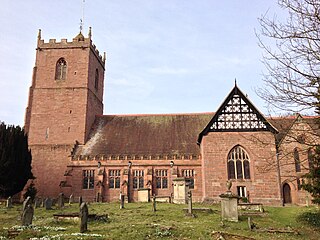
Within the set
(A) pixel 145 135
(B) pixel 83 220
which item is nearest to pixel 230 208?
(B) pixel 83 220

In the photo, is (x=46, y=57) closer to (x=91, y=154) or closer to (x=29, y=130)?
(x=29, y=130)

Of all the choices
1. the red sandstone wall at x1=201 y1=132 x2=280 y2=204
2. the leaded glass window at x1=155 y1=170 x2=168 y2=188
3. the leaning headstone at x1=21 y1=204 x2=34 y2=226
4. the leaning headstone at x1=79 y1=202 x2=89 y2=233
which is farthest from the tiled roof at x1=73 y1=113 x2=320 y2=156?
the leaning headstone at x1=79 y1=202 x2=89 y2=233

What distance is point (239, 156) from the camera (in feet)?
96.0

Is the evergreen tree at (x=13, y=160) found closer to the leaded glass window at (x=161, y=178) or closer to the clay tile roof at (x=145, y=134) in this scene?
the clay tile roof at (x=145, y=134)

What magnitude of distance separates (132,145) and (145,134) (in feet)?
8.31

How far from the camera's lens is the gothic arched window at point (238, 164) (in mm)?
28828

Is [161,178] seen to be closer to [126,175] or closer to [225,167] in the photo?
[126,175]

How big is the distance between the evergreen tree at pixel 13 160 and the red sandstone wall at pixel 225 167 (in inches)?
691

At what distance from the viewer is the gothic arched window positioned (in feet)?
94.6

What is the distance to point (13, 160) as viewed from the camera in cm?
2858

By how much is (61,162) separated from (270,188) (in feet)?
73.2

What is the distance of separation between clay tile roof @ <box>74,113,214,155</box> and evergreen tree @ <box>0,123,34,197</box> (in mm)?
6140

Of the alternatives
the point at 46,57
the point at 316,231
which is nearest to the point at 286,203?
the point at 316,231

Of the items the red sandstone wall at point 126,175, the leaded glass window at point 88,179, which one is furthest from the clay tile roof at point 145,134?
the leaded glass window at point 88,179
